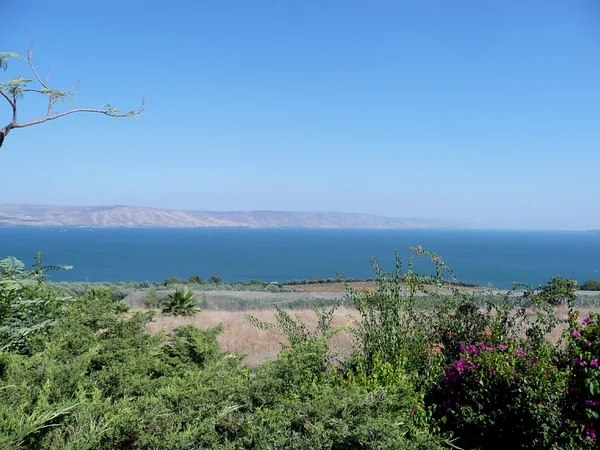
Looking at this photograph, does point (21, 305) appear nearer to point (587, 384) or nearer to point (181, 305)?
point (587, 384)

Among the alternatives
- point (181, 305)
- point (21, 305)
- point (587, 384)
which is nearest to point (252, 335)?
point (181, 305)

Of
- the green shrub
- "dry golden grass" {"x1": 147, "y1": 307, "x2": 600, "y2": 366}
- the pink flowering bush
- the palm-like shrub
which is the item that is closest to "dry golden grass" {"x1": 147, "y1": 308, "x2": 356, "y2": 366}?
"dry golden grass" {"x1": 147, "y1": 307, "x2": 600, "y2": 366}

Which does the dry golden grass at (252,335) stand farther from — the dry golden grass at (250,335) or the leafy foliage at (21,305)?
the leafy foliage at (21,305)

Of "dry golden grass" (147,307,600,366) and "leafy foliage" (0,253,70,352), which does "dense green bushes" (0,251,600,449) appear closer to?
"leafy foliage" (0,253,70,352)

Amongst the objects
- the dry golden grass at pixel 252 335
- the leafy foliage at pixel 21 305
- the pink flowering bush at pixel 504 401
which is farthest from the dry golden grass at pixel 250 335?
the pink flowering bush at pixel 504 401

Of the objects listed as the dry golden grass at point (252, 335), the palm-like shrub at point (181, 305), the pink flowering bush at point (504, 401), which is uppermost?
the pink flowering bush at point (504, 401)

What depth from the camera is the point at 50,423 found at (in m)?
2.45

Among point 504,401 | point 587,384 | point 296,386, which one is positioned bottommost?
point 504,401

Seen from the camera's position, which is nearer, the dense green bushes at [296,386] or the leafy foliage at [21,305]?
the dense green bushes at [296,386]

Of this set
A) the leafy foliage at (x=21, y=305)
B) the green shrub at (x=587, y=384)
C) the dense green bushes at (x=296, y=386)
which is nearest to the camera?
the dense green bushes at (x=296, y=386)

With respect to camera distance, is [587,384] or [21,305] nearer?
[587,384]

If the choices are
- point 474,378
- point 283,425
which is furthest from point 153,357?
point 474,378

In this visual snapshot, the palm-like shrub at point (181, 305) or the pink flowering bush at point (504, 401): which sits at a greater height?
the pink flowering bush at point (504, 401)

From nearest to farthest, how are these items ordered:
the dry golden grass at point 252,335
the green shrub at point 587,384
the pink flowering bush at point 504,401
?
the green shrub at point 587,384
the pink flowering bush at point 504,401
the dry golden grass at point 252,335
